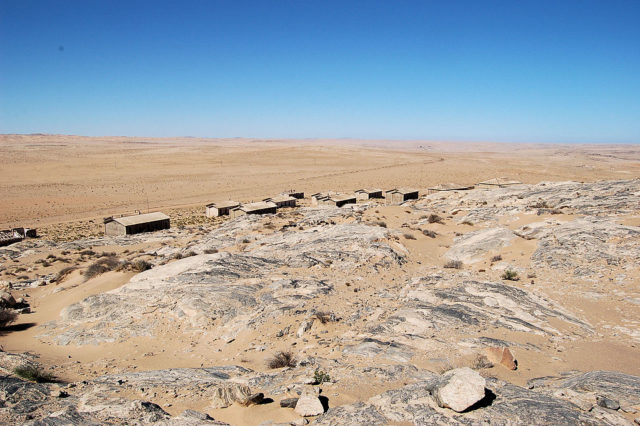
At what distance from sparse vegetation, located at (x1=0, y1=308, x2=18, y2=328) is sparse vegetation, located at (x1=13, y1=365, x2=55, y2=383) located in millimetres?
6176

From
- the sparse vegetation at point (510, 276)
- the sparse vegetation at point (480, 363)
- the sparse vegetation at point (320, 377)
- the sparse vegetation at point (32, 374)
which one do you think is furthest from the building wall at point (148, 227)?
the sparse vegetation at point (480, 363)

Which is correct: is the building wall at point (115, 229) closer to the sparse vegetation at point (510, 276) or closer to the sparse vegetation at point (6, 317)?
the sparse vegetation at point (6, 317)

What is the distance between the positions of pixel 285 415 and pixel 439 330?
5.73 m

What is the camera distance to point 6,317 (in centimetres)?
1408

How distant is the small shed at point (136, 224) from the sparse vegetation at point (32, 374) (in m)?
29.2

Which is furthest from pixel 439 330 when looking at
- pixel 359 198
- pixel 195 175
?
pixel 195 175

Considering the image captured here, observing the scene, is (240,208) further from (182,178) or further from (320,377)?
(182,178)

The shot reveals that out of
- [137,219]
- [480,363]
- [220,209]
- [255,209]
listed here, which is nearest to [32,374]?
[480,363]

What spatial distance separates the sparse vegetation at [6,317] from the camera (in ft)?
45.7

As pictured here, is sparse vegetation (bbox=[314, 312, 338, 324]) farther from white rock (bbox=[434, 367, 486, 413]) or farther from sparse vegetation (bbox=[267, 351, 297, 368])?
white rock (bbox=[434, 367, 486, 413])

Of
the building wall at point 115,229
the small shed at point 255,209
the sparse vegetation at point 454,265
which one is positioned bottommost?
the building wall at point 115,229

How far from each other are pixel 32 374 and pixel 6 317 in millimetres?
7235

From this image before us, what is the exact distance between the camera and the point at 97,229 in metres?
42.3

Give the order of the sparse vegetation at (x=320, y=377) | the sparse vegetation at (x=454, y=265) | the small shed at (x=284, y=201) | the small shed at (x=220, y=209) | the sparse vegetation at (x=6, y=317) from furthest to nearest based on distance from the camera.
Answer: the small shed at (x=284, y=201) → the small shed at (x=220, y=209) → the sparse vegetation at (x=454, y=265) → the sparse vegetation at (x=6, y=317) → the sparse vegetation at (x=320, y=377)
